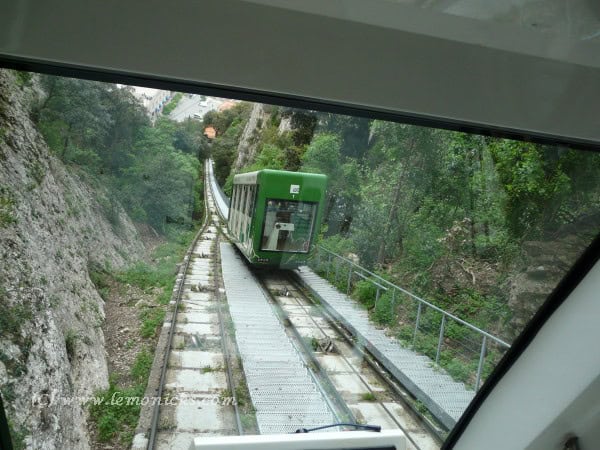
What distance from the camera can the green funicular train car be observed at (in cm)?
216

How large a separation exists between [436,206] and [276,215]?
0.81 metres

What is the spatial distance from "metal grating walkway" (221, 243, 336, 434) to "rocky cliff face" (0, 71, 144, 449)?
60 cm

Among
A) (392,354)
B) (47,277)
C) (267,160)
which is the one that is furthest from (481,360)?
(47,277)

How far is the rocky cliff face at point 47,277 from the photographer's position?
1.69m

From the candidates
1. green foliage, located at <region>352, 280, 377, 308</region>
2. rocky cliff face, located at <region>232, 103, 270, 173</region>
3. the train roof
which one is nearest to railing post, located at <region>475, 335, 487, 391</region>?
green foliage, located at <region>352, 280, 377, 308</region>

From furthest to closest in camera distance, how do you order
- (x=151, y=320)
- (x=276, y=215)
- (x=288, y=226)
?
(x=276, y=215) < (x=288, y=226) < (x=151, y=320)

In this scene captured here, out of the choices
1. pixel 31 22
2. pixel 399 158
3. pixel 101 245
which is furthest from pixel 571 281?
pixel 31 22

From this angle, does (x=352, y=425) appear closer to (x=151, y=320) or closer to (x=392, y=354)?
(x=392, y=354)

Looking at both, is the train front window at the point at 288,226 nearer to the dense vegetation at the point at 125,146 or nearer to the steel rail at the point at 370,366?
the steel rail at the point at 370,366

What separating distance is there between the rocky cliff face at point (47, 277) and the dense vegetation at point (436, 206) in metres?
0.61

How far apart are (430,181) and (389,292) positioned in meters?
0.56

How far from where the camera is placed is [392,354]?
236 centimetres

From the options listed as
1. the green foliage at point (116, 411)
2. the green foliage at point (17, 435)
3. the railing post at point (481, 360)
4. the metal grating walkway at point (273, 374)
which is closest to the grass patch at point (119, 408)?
the green foliage at point (116, 411)

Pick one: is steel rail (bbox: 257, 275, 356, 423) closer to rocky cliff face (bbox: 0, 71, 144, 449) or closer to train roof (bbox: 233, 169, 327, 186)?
train roof (bbox: 233, 169, 327, 186)
